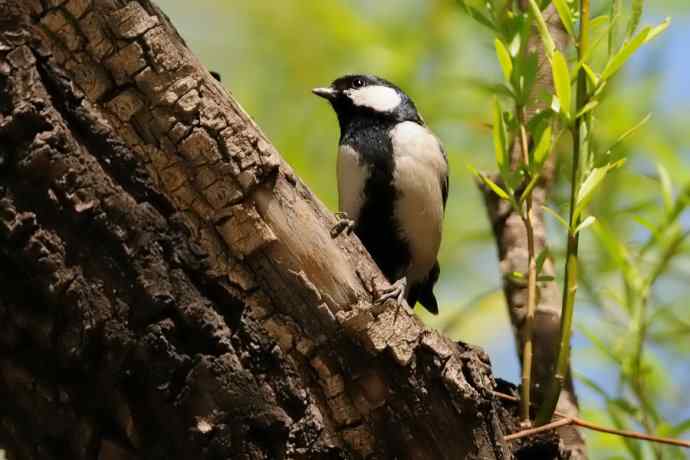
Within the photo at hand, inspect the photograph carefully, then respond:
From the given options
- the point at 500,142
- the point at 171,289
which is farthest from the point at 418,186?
the point at 171,289

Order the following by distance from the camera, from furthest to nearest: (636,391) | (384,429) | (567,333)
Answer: (636,391), (567,333), (384,429)

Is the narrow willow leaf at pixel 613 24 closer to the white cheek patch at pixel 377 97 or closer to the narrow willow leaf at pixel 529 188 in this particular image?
the narrow willow leaf at pixel 529 188

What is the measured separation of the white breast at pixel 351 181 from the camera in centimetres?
317

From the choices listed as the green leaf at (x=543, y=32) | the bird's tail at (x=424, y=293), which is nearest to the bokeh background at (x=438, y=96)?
the bird's tail at (x=424, y=293)

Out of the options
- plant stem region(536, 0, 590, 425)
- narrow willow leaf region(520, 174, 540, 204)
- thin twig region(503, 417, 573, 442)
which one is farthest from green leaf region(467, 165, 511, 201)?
thin twig region(503, 417, 573, 442)

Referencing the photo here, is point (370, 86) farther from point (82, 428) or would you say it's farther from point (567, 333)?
point (82, 428)

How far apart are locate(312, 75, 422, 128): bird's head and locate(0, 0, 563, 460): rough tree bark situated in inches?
56.7

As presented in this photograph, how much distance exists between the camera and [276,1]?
14.2 ft

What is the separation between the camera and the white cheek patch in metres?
3.42

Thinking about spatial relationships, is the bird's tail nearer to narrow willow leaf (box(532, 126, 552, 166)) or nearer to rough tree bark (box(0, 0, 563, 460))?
narrow willow leaf (box(532, 126, 552, 166))

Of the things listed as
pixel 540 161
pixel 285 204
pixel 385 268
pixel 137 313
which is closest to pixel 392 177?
pixel 385 268

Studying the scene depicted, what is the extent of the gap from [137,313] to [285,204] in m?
0.37

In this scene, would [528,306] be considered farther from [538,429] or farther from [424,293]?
[424,293]

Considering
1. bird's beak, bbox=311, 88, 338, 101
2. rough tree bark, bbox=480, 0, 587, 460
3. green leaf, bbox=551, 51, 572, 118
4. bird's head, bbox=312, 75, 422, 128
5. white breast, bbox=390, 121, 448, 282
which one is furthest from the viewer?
bird's beak, bbox=311, 88, 338, 101
